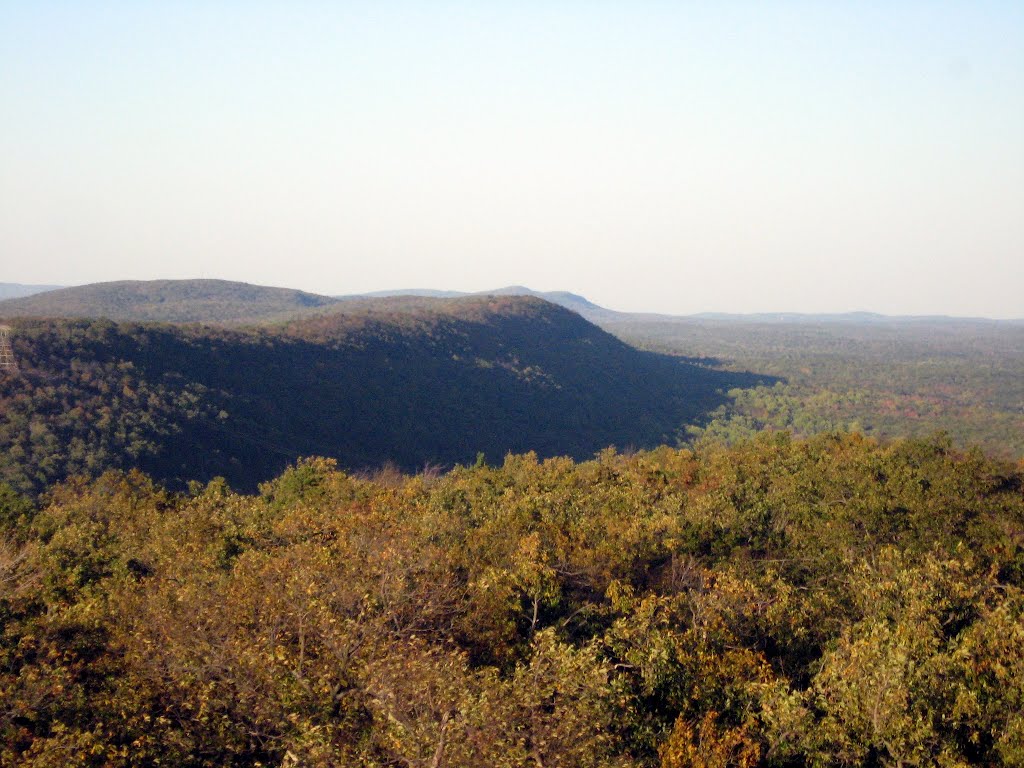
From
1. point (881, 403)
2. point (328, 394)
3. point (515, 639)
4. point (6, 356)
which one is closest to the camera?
point (515, 639)

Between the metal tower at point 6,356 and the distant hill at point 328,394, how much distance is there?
0.97 metres

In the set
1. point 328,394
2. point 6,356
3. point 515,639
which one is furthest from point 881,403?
point 515,639

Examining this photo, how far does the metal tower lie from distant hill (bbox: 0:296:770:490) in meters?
0.97

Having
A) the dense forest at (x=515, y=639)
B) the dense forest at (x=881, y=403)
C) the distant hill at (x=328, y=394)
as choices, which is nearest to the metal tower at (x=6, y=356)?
the distant hill at (x=328, y=394)

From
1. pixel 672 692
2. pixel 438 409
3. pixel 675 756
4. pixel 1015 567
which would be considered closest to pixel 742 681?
pixel 672 692

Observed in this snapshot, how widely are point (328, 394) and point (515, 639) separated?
253 feet

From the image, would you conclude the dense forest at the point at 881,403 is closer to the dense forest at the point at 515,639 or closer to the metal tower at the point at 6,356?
the metal tower at the point at 6,356

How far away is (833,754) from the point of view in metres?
12.1

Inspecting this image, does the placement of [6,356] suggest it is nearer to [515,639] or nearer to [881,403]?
[515,639]

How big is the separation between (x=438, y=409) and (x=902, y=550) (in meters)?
80.0

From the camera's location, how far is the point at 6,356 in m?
57.1

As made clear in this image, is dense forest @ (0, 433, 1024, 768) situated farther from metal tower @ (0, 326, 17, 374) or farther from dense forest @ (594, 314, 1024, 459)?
dense forest @ (594, 314, 1024, 459)

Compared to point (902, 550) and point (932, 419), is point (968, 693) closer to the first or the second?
point (902, 550)

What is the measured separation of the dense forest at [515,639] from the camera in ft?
34.8
